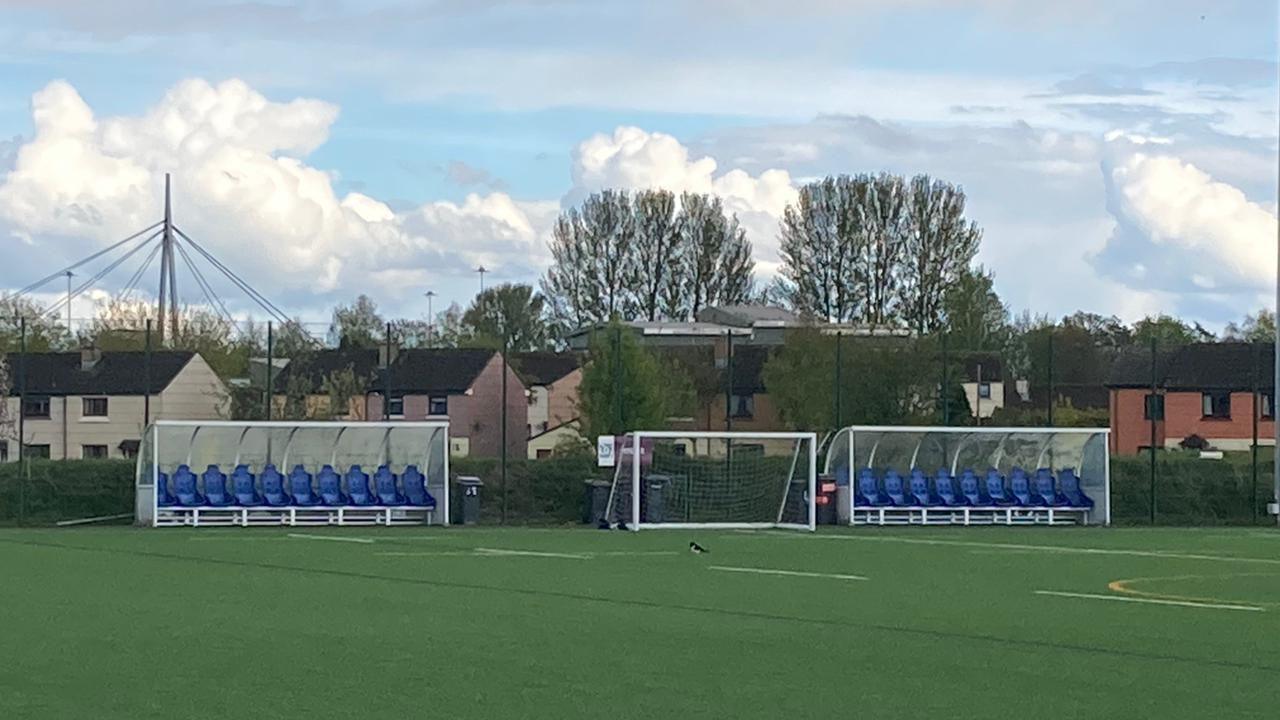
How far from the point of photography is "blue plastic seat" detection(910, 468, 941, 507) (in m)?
36.7

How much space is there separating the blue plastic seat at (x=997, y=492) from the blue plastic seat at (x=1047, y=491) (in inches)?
23.1

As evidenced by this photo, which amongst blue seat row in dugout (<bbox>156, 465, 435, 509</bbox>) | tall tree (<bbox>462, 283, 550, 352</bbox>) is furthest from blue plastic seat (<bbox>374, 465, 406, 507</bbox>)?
tall tree (<bbox>462, 283, 550, 352</bbox>)

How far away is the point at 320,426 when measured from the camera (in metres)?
35.4

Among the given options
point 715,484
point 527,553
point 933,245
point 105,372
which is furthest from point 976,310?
point 527,553

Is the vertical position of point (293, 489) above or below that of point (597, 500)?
above

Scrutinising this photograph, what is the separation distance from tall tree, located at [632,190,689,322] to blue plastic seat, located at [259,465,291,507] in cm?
5813

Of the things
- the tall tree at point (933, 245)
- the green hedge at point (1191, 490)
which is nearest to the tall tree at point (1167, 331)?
the tall tree at point (933, 245)

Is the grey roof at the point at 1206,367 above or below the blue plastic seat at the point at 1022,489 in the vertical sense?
above

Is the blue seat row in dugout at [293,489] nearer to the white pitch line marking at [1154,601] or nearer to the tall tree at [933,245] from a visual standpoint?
the white pitch line marking at [1154,601]

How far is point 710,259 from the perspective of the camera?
94.7m

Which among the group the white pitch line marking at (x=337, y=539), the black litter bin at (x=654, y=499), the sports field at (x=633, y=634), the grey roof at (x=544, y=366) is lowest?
the white pitch line marking at (x=337, y=539)

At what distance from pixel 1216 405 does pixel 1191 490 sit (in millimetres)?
26740

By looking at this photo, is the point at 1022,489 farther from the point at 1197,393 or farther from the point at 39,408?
the point at 39,408

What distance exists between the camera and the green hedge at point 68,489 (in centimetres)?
3734
